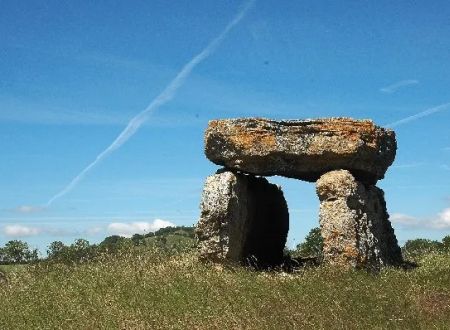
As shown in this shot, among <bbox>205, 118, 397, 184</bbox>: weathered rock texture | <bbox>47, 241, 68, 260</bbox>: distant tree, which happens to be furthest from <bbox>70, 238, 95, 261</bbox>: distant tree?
<bbox>205, 118, 397, 184</bbox>: weathered rock texture

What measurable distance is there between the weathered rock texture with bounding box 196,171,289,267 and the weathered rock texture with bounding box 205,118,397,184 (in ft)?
2.40

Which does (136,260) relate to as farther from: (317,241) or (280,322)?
(317,241)

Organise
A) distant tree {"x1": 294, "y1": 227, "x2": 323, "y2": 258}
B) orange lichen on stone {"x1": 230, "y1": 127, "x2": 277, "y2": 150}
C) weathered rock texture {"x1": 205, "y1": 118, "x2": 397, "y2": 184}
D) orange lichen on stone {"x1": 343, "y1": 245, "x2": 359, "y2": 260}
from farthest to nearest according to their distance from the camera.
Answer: distant tree {"x1": 294, "y1": 227, "x2": 323, "y2": 258}
orange lichen on stone {"x1": 230, "y1": 127, "x2": 277, "y2": 150}
weathered rock texture {"x1": 205, "y1": 118, "x2": 397, "y2": 184}
orange lichen on stone {"x1": 343, "y1": 245, "x2": 359, "y2": 260}

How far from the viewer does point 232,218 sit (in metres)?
17.8

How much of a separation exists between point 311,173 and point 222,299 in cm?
638

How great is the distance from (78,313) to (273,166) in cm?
704

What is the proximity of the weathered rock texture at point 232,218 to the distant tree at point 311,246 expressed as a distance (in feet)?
13.5

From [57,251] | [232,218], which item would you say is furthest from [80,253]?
[232,218]

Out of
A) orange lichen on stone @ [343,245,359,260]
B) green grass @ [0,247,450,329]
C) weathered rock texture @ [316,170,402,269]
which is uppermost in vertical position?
weathered rock texture @ [316,170,402,269]

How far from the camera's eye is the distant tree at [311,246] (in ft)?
85.0

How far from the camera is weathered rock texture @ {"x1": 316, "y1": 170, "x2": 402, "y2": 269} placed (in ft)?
55.8

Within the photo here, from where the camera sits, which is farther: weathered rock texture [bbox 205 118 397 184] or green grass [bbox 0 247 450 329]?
weathered rock texture [bbox 205 118 397 184]

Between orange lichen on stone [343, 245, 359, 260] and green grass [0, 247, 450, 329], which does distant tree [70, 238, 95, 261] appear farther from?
orange lichen on stone [343, 245, 359, 260]

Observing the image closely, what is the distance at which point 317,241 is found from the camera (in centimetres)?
3116
